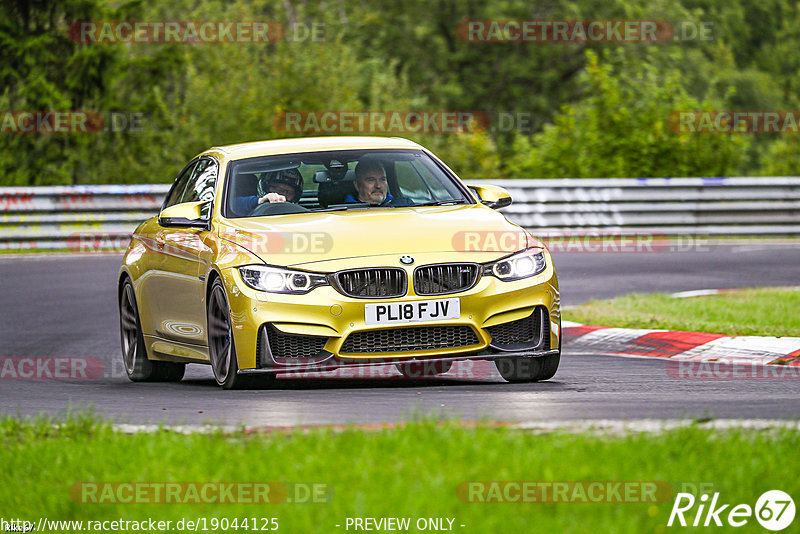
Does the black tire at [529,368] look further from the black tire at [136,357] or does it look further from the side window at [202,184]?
the black tire at [136,357]

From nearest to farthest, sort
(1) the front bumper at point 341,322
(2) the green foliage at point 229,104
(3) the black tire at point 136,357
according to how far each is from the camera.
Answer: (1) the front bumper at point 341,322, (3) the black tire at point 136,357, (2) the green foliage at point 229,104

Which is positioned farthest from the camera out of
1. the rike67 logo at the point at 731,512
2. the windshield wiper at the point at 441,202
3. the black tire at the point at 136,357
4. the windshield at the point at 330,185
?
the black tire at the point at 136,357

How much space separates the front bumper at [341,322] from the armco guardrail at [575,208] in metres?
14.7

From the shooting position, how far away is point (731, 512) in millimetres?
4957

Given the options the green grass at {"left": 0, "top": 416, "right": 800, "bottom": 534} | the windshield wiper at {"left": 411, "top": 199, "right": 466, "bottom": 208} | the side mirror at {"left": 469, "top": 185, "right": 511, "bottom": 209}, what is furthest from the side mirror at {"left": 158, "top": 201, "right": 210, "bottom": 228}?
the green grass at {"left": 0, "top": 416, "right": 800, "bottom": 534}

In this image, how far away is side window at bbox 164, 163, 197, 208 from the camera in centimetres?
1116

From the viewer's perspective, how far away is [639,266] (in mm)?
19516

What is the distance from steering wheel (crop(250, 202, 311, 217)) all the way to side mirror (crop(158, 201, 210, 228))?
348 mm

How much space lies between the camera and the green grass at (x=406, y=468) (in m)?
4.95

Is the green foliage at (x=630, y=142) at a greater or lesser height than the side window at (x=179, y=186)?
lesser

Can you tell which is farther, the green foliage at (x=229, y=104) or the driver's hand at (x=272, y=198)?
the green foliage at (x=229, y=104)

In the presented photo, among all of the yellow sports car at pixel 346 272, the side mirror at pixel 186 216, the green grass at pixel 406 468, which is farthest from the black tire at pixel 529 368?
the green grass at pixel 406 468

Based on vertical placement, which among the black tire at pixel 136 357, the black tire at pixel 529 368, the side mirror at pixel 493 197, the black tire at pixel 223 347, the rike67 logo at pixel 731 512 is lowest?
the black tire at pixel 136 357

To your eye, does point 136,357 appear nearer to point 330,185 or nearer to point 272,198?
point 272,198
